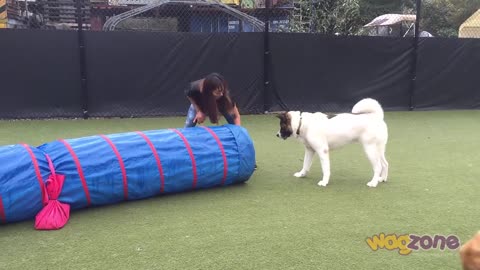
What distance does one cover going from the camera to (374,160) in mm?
5016

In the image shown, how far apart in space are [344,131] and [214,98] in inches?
59.8

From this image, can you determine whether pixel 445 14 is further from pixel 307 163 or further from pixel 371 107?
pixel 307 163

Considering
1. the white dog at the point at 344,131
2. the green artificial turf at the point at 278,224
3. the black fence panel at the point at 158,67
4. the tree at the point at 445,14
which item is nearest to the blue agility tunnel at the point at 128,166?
the green artificial turf at the point at 278,224

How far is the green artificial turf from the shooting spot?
320 centimetres

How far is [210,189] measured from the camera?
195 inches

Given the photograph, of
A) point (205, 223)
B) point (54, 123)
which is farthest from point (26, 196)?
point (54, 123)

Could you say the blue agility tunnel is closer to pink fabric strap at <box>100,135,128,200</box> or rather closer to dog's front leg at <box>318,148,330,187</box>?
pink fabric strap at <box>100,135,128,200</box>

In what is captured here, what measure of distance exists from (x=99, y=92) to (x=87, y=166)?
5.70 meters

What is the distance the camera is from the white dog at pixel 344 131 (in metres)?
4.98

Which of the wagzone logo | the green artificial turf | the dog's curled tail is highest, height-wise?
the dog's curled tail

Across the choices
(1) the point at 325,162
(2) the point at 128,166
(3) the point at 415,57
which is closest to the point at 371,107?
(1) the point at 325,162

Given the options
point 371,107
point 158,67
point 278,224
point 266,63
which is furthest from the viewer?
point 266,63

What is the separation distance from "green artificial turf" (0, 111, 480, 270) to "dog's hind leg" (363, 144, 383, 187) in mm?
92

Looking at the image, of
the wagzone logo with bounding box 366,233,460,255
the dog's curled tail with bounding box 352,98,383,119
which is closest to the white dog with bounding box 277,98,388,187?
the dog's curled tail with bounding box 352,98,383,119
